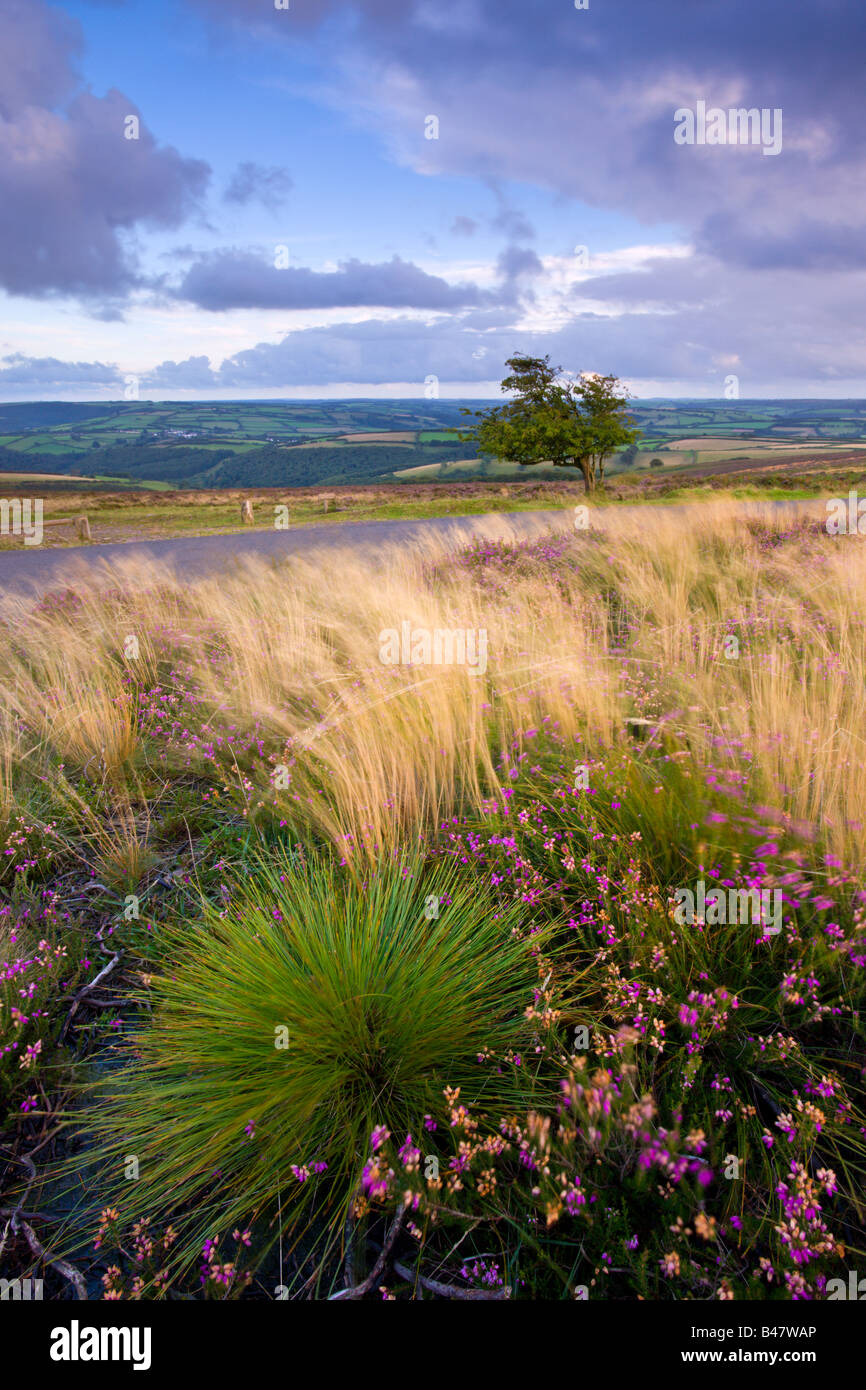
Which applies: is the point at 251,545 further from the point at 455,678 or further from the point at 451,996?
the point at 451,996

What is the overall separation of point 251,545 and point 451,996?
15449mm

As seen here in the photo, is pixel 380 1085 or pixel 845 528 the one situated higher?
pixel 845 528

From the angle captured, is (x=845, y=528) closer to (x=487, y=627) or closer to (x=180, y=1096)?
(x=487, y=627)

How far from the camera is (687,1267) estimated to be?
4.50 ft

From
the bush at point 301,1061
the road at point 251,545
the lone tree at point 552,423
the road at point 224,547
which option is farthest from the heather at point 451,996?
the lone tree at point 552,423

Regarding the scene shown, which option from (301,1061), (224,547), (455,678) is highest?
(224,547)

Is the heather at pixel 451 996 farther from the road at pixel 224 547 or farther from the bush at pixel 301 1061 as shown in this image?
the road at pixel 224 547

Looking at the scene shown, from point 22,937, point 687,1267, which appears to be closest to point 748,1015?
point 687,1267

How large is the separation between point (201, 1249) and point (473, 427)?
3419 cm

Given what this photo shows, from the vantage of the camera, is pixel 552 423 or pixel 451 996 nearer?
pixel 451 996

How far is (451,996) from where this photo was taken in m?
1.94

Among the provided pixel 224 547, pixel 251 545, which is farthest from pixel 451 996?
pixel 251 545

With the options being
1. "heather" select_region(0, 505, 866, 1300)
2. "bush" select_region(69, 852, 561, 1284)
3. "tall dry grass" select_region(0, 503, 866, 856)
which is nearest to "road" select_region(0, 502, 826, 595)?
"tall dry grass" select_region(0, 503, 866, 856)

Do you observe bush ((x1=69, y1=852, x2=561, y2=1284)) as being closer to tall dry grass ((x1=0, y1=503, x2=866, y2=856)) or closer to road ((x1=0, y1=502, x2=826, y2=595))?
tall dry grass ((x1=0, y1=503, x2=866, y2=856))
